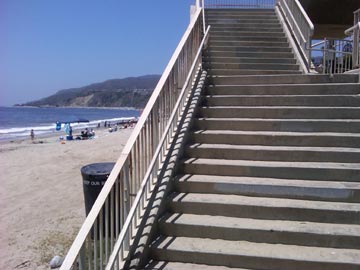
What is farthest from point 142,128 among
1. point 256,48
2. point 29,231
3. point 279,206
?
point 256,48

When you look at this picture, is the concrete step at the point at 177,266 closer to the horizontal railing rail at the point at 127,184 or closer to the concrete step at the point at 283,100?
the horizontal railing rail at the point at 127,184

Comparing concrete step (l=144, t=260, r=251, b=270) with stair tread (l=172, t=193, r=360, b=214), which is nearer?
concrete step (l=144, t=260, r=251, b=270)

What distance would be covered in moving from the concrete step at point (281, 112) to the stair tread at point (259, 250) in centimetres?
259

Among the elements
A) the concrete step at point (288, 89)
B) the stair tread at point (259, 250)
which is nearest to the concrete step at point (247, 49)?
the concrete step at point (288, 89)

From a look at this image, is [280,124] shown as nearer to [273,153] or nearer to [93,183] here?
[273,153]

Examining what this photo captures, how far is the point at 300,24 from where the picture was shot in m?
9.34

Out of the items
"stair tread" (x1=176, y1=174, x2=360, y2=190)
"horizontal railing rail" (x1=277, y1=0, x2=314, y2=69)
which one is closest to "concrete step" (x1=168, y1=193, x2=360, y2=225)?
"stair tread" (x1=176, y1=174, x2=360, y2=190)

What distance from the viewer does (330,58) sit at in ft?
32.1

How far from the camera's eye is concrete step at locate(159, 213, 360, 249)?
11.8 feet

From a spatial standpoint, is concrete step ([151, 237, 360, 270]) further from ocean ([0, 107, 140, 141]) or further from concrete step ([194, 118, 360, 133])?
ocean ([0, 107, 140, 141])

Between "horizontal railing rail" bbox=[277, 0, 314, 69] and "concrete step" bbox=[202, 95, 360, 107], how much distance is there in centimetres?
→ 276

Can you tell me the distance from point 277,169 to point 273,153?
0.39m

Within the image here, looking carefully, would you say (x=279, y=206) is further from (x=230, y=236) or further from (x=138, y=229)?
(x=138, y=229)

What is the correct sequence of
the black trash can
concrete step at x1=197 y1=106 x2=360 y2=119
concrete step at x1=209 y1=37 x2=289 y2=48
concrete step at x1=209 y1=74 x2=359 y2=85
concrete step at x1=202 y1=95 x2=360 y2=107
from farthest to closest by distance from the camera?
1. concrete step at x1=209 y1=37 x2=289 y2=48
2. concrete step at x1=209 y1=74 x2=359 y2=85
3. concrete step at x1=202 y1=95 x2=360 y2=107
4. concrete step at x1=197 y1=106 x2=360 y2=119
5. the black trash can
